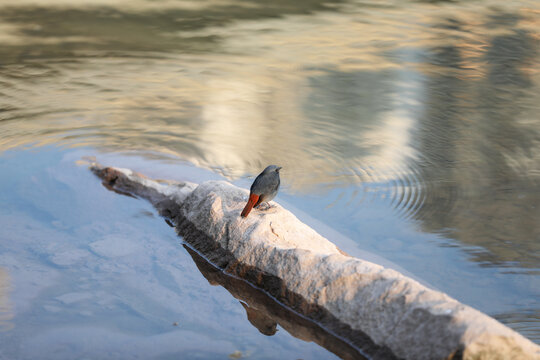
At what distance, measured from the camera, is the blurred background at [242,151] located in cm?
238

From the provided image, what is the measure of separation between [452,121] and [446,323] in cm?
311

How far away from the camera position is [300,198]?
3434 millimetres

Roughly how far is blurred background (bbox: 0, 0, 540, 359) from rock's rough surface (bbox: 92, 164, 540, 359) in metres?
0.14

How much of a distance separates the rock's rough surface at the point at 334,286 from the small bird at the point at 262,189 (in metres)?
0.05

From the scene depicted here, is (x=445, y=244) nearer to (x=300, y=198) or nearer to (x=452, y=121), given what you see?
(x=300, y=198)

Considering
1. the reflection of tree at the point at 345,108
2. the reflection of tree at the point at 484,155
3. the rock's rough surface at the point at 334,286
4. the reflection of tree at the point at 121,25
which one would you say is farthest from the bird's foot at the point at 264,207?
the reflection of tree at the point at 121,25

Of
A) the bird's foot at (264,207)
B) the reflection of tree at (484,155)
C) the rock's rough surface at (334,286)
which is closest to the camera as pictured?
the rock's rough surface at (334,286)

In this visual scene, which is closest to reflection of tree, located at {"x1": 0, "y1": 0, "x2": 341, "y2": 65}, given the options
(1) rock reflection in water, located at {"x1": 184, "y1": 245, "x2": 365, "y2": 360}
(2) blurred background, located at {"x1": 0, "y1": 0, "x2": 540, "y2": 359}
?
(2) blurred background, located at {"x1": 0, "y1": 0, "x2": 540, "y2": 359}

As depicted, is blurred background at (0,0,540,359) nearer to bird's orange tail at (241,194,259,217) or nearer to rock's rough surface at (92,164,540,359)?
rock's rough surface at (92,164,540,359)

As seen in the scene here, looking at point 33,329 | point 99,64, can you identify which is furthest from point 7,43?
point 33,329

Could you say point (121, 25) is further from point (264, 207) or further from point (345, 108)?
point (264, 207)

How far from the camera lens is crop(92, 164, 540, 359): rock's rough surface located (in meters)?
1.81

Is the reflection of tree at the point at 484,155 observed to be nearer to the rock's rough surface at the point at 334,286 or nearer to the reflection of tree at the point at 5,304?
the rock's rough surface at the point at 334,286

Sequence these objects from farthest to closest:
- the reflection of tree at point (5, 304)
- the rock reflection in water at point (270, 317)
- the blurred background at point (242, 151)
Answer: the blurred background at point (242, 151), the reflection of tree at point (5, 304), the rock reflection in water at point (270, 317)
